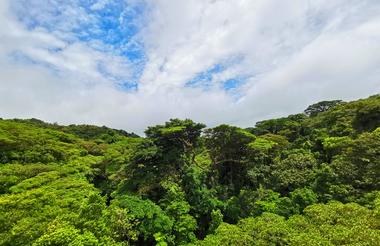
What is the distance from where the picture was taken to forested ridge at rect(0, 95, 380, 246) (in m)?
15.8

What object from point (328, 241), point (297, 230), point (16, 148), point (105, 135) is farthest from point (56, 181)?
point (105, 135)

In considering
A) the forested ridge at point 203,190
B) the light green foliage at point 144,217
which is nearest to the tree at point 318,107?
the forested ridge at point 203,190

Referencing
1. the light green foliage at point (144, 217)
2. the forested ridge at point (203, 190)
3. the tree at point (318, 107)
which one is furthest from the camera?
the tree at point (318, 107)

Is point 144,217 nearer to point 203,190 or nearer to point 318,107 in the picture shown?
point 203,190

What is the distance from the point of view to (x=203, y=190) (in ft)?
89.5

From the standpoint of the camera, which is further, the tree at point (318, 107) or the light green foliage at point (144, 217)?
the tree at point (318, 107)

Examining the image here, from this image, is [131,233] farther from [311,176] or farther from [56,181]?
[311,176]

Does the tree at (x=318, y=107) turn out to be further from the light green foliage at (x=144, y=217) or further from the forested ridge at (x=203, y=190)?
the light green foliage at (x=144, y=217)

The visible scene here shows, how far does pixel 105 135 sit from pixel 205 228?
43594 millimetres

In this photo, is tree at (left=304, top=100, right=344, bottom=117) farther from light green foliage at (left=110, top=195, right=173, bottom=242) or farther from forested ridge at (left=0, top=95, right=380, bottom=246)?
light green foliage at (left=110, top=195, right=173, bottom=242)

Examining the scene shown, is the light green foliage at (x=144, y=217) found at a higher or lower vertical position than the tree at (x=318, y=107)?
lower

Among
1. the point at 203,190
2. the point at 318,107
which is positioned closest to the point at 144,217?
the point at 203,190

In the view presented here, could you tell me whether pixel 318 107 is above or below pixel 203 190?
above

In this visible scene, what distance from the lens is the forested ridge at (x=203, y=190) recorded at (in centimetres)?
1579
